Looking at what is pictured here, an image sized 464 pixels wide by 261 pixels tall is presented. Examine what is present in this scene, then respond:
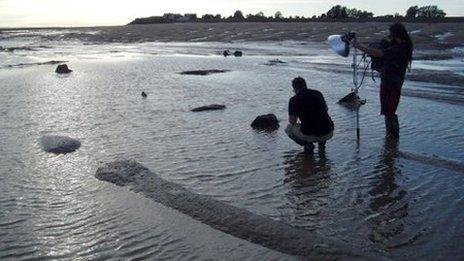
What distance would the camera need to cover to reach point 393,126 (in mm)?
8820

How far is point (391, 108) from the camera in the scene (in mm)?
8656

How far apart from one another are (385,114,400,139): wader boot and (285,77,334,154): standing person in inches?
57.5

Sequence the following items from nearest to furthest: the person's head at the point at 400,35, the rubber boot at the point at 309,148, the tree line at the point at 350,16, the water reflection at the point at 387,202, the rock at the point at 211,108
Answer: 1. the water reflection at the point at 387,202
2. the rubber boot at the point at 309,148
3. the person's head at the point at 400,35
4. the rock at the point at 211,108
5. the tree line at the point at 350,16

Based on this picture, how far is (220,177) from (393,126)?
3.55 m

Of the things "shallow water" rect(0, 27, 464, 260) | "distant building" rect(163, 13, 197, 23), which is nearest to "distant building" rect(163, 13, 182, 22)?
"distant building" rect(163, 13, 197, 23)

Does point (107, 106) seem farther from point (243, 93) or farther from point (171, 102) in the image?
point (243, 93)

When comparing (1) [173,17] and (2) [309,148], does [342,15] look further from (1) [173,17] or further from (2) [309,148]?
(2) [309,148]

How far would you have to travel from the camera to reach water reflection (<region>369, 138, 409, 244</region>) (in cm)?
510

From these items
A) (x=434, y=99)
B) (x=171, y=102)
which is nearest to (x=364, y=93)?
(x=434, y=99)

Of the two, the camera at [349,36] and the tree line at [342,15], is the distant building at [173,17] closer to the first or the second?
the tree line at [342,15]

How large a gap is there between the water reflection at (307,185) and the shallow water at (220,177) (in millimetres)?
14

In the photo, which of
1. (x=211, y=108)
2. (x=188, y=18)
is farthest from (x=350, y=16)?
(x=211, y=108)

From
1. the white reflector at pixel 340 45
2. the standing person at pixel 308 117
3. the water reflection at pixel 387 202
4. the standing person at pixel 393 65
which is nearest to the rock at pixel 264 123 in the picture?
the standing person at pixel 308 117

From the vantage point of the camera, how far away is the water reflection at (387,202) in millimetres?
5098
